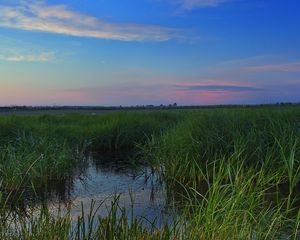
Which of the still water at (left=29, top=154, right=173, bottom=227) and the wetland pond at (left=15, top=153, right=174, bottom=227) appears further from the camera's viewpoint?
the still water at (left=29, top=154, right=173, bottom=227)

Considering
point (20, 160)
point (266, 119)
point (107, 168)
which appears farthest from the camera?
point (107, 168)

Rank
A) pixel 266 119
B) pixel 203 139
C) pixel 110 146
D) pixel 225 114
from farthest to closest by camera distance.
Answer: pixel 110 146, pixel 225 114, pixel 266 119, pixel 203 139

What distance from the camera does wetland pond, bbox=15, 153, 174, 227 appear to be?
8445mm

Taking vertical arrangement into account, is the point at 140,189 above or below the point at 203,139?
below

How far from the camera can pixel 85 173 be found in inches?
525

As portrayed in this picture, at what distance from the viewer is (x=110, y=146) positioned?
1866 centimetres

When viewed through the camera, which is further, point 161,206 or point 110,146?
point 110,146

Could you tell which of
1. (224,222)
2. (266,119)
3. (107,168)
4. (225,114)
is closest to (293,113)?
(266,119)

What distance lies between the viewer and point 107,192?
1068cm

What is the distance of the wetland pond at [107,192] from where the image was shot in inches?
332

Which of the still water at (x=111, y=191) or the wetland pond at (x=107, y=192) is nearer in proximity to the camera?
the wetland pond at (x=107, y=192)

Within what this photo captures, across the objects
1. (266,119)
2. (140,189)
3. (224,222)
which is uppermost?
(266,119)

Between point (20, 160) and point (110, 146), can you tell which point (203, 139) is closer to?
point (20, 160)

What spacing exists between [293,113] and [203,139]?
2.97m
